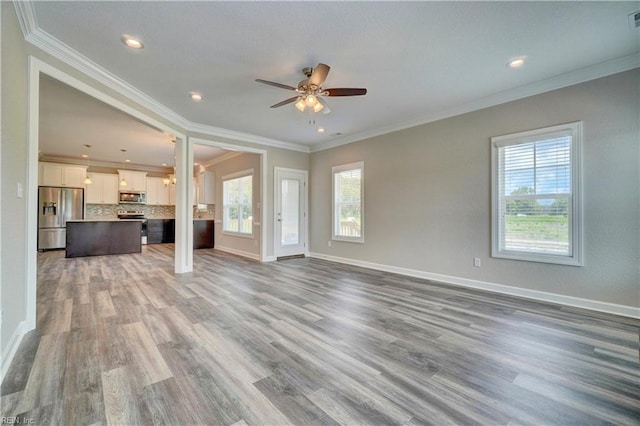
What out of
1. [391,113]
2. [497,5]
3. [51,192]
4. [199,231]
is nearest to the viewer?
[497,5]

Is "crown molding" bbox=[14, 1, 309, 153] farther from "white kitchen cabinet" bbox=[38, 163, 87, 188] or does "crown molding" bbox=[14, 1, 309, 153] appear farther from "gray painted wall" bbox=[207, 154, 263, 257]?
"white kitchen cabinet" bbox=[38, 163, 87, 188]

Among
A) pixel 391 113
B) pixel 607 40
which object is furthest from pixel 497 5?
pixel 391 113

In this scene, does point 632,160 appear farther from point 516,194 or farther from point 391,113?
point 391,113

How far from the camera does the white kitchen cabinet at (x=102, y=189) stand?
8.43 m

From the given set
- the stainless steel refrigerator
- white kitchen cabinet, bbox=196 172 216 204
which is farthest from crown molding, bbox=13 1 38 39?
the stainless steel refrigerator

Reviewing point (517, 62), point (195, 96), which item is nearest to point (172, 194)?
point (195, 96)

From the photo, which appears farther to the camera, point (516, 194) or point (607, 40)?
point (516, 194)

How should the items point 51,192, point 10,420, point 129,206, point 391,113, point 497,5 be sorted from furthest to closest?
point 129,206 → point 51,192 → point 391,113 → point 497,5 → point 10,420

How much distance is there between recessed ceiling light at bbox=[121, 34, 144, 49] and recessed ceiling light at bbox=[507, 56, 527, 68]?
3887mm

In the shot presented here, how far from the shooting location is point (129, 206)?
9.36 meters

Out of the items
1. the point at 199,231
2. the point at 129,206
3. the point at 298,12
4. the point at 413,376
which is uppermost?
the point at 298,12

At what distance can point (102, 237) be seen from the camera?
676 cm

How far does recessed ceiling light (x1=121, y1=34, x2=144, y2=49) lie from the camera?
8.29ft

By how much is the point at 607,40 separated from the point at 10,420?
5353mm
